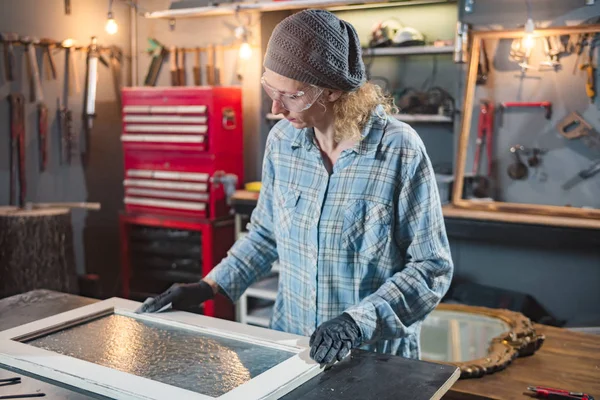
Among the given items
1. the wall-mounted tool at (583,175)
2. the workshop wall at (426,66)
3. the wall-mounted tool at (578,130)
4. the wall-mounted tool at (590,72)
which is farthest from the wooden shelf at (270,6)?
the wall-mounted tool at (583,175)

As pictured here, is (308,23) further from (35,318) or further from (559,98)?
(559,98)

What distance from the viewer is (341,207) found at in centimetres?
185

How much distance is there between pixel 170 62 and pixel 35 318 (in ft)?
10.7

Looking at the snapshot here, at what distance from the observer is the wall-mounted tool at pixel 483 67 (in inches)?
150

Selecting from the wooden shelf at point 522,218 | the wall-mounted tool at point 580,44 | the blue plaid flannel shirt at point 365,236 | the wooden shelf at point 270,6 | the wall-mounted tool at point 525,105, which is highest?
the wooden shelf at point 270,6

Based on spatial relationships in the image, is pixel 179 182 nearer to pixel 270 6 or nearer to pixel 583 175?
pixel 270 6

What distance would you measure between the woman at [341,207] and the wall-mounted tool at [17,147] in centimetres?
281

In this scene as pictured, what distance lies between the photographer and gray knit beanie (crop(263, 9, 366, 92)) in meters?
1.68

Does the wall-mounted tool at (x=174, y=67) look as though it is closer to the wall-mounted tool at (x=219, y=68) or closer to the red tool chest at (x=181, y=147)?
the wall-mounted tool at (x=219, y=68)

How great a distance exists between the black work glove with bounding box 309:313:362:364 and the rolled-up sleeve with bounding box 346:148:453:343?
101 mm

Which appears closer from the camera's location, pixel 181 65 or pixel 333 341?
pixel 333 341

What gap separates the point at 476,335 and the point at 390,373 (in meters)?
1.84

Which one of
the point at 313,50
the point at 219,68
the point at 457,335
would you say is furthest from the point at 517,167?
the point at 313,50

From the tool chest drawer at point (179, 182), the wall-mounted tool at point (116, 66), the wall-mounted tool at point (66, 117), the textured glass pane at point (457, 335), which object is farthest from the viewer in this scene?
the wall-mounted tool at point (116, 66)
